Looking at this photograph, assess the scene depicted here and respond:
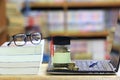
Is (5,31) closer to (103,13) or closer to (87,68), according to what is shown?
(103,13)

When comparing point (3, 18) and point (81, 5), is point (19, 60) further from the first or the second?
point (81, 5)

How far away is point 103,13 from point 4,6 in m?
1.16

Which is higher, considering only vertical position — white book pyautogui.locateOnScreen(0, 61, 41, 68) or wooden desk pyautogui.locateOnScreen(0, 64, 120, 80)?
white book pyautogui.locateOnScreen(0, 61, 41, 68)

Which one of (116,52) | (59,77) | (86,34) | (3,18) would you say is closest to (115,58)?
(116,52)

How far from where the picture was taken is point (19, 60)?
0.94m

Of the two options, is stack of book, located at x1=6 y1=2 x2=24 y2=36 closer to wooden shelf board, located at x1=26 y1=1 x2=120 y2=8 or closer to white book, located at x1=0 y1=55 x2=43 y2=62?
wooden shelf board, located at x1=26 y1=1 x2=120 y2=8

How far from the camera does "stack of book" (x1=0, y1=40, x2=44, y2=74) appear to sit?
0.94 metres

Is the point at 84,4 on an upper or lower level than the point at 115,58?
upper

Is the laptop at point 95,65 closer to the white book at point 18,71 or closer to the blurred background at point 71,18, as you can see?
the white book at point 18,71

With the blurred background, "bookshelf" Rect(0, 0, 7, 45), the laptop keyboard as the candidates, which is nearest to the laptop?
the laptop keyboard

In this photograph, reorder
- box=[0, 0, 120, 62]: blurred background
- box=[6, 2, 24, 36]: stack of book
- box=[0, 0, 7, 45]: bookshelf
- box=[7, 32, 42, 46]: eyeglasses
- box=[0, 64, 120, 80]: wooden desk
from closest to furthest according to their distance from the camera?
box=[0, 64, 120, 80]: wooden desk, box=[7, 32, 42, 46]: eyeglasses, box=[0, 0, 7, 45]: bookshelf, box=[6, 2, 24, 36]: stack of book, box=[0, 0, 120, 62]: blurred background

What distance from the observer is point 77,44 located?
3.60 metres

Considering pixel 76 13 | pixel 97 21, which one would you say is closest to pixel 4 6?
pixel 76 13

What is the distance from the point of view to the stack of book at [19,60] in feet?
3.08
